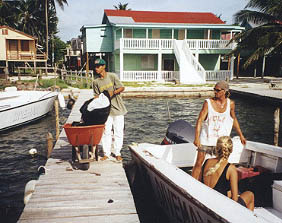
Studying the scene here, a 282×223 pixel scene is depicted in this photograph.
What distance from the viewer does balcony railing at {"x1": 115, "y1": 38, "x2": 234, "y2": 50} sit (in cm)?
2469

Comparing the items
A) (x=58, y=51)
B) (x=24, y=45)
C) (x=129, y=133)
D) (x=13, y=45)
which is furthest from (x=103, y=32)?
(x=58, y=51)

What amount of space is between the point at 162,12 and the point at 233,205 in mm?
31211

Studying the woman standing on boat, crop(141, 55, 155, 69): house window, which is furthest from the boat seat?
crop(141, 55, 155, 69): house window

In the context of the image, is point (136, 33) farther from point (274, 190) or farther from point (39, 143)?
point (274, 190)

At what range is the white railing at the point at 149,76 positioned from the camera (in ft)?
81.7

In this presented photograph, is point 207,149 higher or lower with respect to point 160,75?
lower

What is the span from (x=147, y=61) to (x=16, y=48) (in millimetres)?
17343

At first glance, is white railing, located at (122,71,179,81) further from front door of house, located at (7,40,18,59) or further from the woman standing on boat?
the woman standing on boat

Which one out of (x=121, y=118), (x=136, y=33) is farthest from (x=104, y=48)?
(x=121, y=118)

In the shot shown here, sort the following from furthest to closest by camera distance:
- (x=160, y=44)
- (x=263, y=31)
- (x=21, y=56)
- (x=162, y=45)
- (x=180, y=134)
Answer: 1. (x=21, y=56)
2. (x=162, y=45)
3. (x=160, y=44)
4. (x=263, y=31)
5. (x=180, y=134)

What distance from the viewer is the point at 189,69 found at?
78.1 ft

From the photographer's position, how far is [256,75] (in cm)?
3341

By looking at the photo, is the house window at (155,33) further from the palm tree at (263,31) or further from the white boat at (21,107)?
the white boat at (21,107)

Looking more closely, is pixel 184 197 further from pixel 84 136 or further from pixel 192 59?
pixel 192 59
